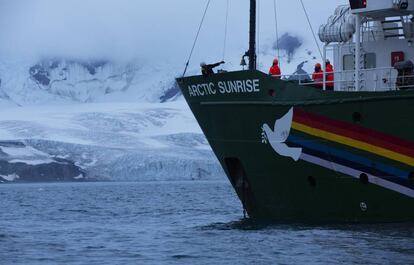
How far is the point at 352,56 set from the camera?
80.5 ft

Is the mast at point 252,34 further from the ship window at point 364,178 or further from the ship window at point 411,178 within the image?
the ship window at point 411,178

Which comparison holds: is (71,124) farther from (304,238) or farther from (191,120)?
(304,238)


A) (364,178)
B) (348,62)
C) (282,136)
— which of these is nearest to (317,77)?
(348,62)

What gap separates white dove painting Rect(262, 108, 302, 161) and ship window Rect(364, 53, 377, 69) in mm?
2790

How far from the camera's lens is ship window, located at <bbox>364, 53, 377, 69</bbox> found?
24.0m

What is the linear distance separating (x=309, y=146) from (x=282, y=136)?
84cm

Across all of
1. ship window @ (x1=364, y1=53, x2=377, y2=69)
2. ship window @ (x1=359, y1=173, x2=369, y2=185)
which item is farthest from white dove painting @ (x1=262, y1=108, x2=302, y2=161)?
ship window @ (x1=364, y1=53, x2=377, y2=69)

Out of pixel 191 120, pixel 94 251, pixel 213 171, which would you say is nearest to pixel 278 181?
pixel 94 251

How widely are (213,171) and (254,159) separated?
298 feet

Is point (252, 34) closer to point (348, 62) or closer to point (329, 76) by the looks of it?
point (329, 76)

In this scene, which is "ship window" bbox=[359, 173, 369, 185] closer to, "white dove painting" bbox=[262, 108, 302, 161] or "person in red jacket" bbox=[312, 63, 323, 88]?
"white dove painting" bbox=[262, 108, 302, 161]

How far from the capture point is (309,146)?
22.4 metres

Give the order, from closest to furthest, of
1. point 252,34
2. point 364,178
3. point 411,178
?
point 411,178 → point 364,178 → point 252,34

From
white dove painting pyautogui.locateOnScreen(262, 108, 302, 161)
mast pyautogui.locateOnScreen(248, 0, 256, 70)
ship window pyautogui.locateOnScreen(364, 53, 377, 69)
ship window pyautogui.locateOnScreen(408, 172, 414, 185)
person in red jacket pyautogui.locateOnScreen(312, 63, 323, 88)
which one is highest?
mast pyautogui.locateOnScreen(248, 0, 256, 70)
